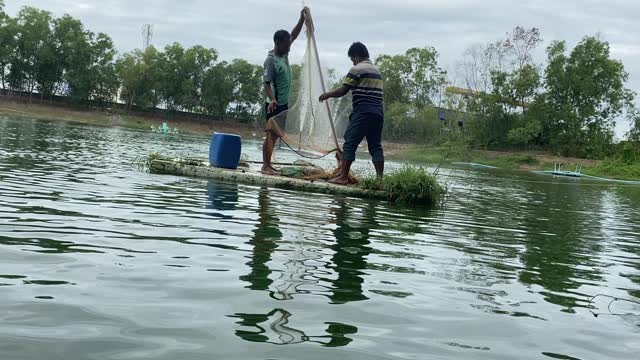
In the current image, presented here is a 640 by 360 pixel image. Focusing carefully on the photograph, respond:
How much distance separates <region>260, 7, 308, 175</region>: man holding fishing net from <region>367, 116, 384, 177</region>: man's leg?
5.86 ft

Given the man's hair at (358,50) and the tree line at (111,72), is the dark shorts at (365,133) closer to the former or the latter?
the man's hair at (358,50)

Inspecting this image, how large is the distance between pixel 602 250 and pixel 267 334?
474cm

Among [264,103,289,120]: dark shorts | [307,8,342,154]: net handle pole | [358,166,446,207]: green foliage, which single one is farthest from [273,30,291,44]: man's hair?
[358,166,446,207]: green foliage

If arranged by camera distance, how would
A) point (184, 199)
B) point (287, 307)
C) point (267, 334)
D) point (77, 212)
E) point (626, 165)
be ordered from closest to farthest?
1. point (267, 334)
2. point (287, 307)
3. point (77, 212)
4. point (184, 199)
5. point (626, 165)

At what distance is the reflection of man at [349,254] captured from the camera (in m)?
3.77

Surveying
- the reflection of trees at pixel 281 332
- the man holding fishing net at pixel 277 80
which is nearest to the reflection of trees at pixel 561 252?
the reflection of trees at pixel 281 332

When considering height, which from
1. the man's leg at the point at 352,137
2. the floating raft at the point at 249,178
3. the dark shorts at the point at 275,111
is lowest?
the floating raft at the point at 249,178

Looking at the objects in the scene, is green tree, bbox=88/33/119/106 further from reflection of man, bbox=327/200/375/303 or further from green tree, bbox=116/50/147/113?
reflection of man, bbox=327/200/375/303

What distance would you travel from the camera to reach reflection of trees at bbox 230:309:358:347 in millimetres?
2818

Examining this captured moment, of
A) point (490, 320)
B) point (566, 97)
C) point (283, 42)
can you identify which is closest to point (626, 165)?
point (566, 97)

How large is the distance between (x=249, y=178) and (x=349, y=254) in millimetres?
5627

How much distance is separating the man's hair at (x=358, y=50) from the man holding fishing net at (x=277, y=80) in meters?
1.35

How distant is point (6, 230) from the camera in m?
4.73

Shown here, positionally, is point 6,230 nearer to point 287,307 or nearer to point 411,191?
point 287,307
